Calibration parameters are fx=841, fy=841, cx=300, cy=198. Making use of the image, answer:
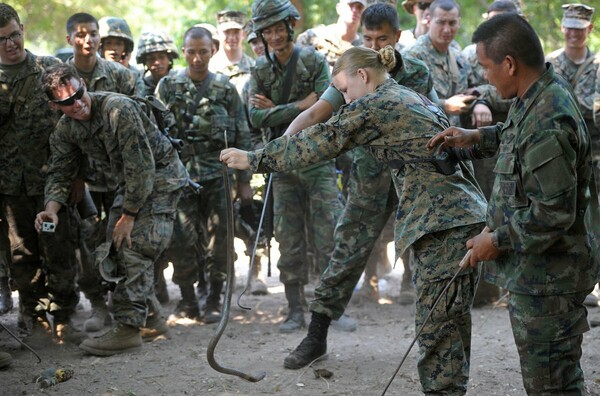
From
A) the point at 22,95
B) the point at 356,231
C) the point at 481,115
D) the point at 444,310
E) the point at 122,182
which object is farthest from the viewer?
the point at 481,115

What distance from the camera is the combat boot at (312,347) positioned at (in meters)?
5.86

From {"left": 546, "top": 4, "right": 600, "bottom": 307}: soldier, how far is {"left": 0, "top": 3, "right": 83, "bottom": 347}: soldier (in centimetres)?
472

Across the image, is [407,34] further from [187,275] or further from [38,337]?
[38,337]

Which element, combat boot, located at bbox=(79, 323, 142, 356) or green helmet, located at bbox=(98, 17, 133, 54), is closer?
A: combat boot, located at bbox=(79, 323, 142, 356)

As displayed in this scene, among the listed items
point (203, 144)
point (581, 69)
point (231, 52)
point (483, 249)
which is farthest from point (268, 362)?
point (231, 52)

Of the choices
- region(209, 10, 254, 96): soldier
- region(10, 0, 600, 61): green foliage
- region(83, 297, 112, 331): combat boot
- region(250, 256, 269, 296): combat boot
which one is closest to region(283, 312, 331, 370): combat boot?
region(83, 297, 112, 331): combat boot

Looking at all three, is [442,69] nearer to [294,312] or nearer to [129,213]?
[294,312]

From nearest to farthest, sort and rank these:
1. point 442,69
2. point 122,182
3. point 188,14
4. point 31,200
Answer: point 122,182
point 31,200
point 442,69
point 188,14

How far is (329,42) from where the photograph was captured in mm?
9109

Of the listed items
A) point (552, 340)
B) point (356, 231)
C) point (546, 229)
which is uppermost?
point (546, 229)

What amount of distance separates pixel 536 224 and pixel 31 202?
15.2 ft

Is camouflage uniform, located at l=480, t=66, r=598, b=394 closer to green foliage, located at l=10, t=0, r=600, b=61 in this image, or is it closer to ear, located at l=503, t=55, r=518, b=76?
ear, located at l=503, t=55, r=518, b=76

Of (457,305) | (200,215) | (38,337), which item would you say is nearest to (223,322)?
(457,305)

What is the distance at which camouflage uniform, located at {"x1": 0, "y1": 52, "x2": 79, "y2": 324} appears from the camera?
22.1 feet
